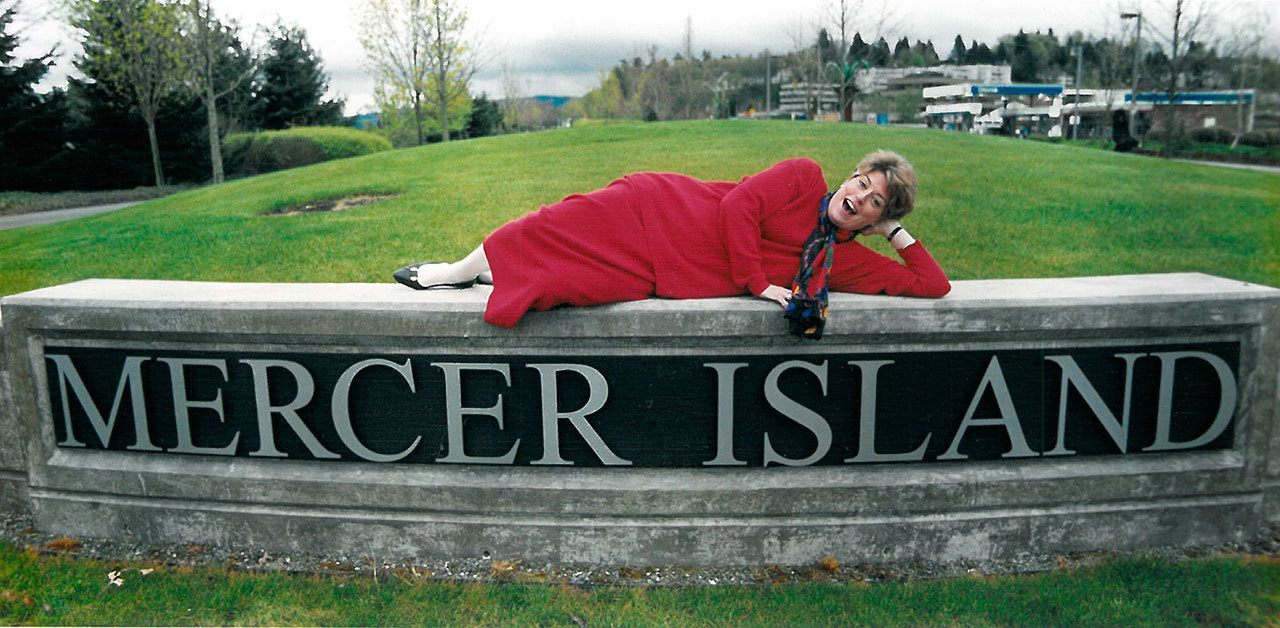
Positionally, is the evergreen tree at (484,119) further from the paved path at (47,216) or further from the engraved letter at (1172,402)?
the engraved letter at (1172,402)

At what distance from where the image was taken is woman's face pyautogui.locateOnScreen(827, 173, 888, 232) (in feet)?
9.65

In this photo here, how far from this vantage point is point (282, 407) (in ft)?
10.4

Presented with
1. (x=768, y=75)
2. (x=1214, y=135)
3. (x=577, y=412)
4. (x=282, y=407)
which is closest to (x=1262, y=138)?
(x=1214, y=135)

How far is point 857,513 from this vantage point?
3115 millimetres

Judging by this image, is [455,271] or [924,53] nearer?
[455,271]

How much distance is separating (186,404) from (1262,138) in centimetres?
446

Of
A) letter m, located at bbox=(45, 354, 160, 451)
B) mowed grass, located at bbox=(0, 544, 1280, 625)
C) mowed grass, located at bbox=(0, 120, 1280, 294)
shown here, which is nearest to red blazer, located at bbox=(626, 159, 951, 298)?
mowed grass, located at bbox=(0, 544, 1280, 625)

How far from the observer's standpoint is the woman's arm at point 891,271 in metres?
3.05

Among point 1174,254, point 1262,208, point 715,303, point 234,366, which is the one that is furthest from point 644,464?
point 1174,254

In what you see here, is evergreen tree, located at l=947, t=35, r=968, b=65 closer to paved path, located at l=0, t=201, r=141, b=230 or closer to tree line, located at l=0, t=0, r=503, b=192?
tree line, located at l=0, t=0, r=503, b=192

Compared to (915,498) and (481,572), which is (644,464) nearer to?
(481,572)

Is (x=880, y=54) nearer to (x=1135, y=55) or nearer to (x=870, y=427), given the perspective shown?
(x=1135, y=55)

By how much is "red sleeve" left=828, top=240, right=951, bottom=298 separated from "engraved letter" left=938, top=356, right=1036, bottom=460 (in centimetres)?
37

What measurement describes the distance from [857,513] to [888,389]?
1.61 ft
